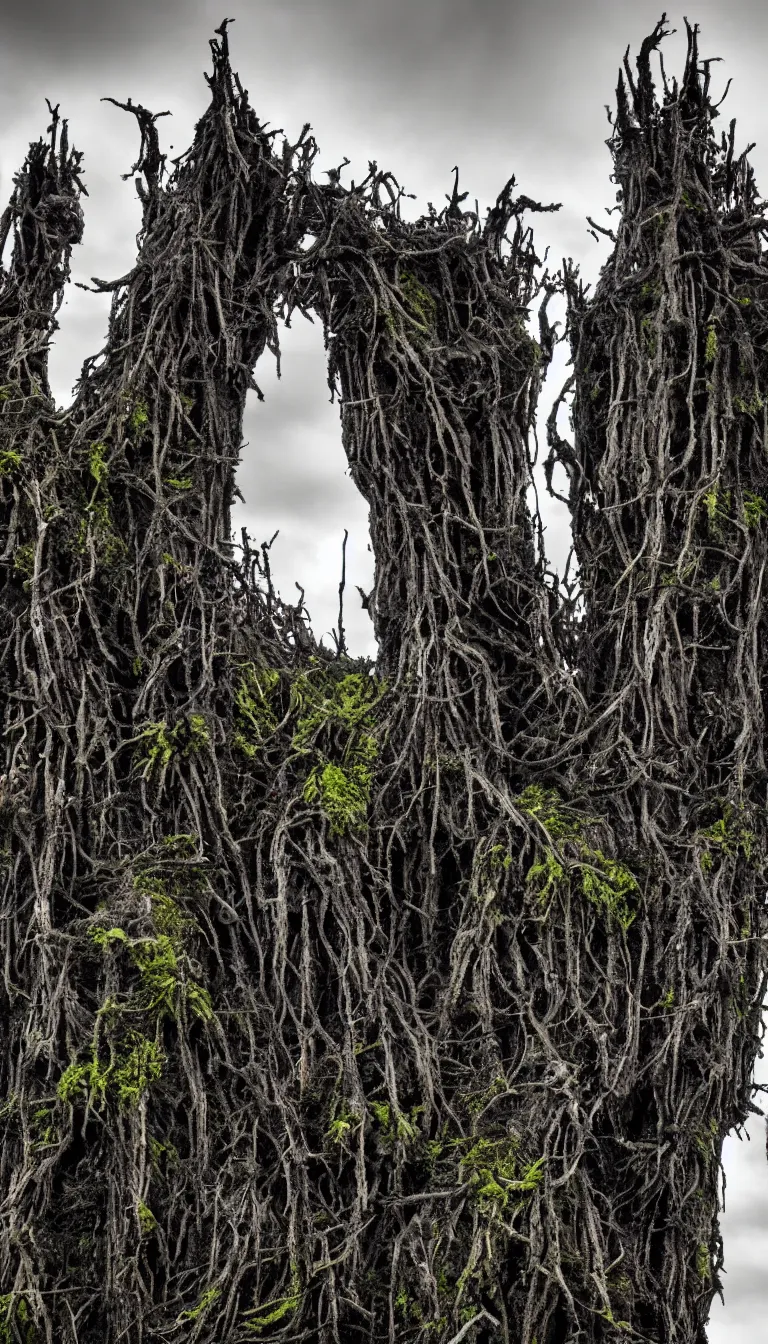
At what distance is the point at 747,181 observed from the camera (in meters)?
5.87

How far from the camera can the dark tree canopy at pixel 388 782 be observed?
15.0 feet

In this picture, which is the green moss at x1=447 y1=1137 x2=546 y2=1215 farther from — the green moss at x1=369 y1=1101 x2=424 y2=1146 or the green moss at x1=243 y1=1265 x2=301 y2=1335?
the green moss at x1=243 y1=1265 x2=301 y2=1335

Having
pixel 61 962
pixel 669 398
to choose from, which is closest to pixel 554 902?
pixel 61 962

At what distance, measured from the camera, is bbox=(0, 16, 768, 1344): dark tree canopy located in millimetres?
4562

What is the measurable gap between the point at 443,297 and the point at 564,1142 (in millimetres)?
3638

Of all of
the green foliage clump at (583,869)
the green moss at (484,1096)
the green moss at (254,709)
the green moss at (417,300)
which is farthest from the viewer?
the green moss at (417,300)

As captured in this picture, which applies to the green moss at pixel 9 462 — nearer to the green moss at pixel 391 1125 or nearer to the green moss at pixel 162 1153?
the green moss at pixel 162 1153

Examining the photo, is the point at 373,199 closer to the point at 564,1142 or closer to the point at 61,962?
the point at 61,962

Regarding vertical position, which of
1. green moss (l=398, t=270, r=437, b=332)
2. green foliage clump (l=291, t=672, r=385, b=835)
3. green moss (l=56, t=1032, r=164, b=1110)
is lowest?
green moss (l=56, t=1032, r=164, b=1110)

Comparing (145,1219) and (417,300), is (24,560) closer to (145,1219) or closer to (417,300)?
(417,300)

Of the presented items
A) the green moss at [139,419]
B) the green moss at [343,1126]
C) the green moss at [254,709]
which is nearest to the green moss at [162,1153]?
the green moss at [343,1126]

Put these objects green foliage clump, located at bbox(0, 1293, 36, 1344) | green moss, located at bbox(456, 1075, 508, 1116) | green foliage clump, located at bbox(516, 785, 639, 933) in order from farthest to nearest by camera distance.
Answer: green foliage clump, located at bbox(516, 785, 639, 933), green moss, located at bbox(456, 1075, 508, 1116), green foliage clump, located at bbox(0, 1293, 36, 1344)

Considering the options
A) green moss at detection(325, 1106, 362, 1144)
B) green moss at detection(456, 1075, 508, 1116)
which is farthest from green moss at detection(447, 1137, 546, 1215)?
green moss at detection(325, 1106, 362, 1144)

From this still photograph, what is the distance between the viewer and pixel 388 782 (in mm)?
5254
